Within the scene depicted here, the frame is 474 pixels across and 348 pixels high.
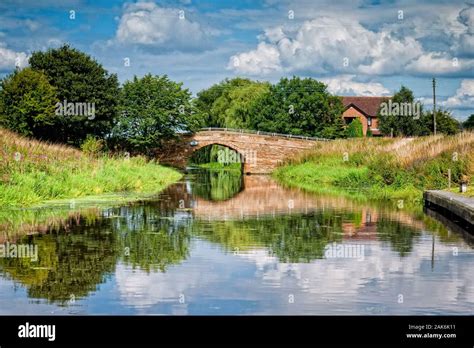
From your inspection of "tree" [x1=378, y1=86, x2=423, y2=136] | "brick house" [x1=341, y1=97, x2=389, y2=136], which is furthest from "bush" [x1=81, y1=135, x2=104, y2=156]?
"brick house" [x1=341, y1=97, x2=389, y2=136]

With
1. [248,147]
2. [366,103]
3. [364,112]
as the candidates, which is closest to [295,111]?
[248,147]

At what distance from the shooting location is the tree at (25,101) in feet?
148

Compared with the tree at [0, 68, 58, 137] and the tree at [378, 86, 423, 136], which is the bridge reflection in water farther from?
the tree at [378, 86, 423, 136]

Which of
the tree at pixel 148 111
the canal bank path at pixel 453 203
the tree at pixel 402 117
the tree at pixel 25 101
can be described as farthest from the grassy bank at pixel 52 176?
the tree at pixel 402 117

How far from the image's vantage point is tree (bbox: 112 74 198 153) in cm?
5497

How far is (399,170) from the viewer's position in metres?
30.8

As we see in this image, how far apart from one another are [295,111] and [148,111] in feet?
65.5

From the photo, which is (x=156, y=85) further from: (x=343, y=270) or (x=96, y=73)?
(x=343, y=270)

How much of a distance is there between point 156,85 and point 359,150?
18.6 meters

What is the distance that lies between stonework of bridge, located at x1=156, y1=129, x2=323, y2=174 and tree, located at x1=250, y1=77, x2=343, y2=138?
8323 millimetres

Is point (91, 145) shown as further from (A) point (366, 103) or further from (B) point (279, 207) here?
(A) point (366, 103)

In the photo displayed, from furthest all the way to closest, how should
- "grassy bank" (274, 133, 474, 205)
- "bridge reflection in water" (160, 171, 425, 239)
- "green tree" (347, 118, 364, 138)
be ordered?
"green tree" (347, 118, 364, 138) < "grassy bank" (274, 133, 474, 205) < "bridge reflection in water" (160, 171, 425, 239)

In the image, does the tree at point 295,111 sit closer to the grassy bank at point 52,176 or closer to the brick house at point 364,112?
the brick house at point 364,112

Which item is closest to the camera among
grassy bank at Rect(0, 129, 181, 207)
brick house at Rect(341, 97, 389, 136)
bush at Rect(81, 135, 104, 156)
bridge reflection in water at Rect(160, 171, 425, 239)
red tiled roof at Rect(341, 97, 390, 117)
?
bridge reflection in water at Rect(160, 171, 425, 239)
